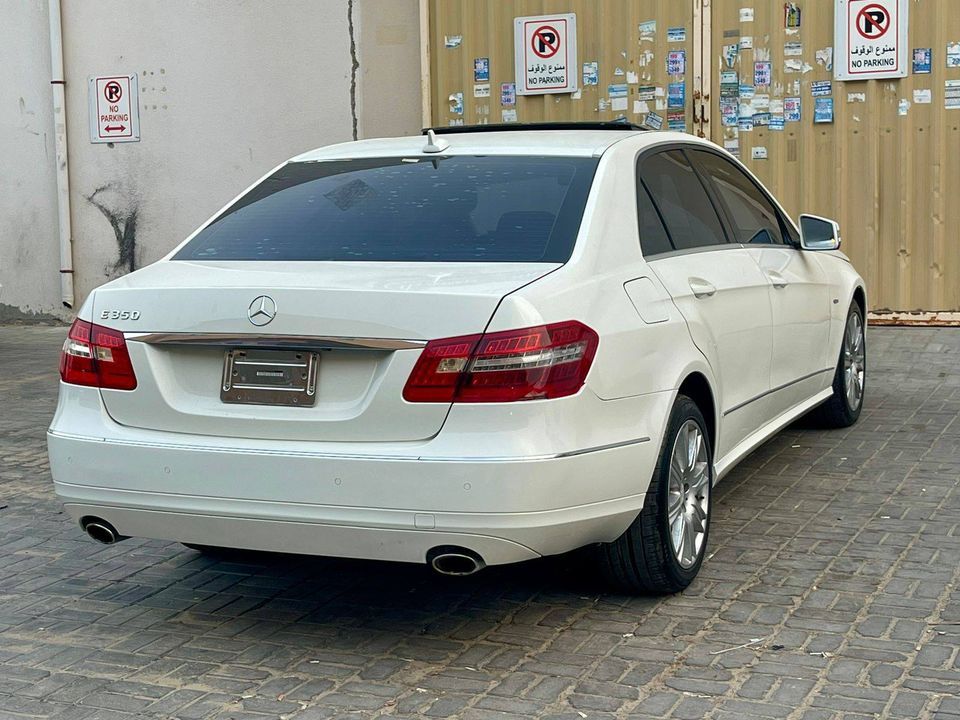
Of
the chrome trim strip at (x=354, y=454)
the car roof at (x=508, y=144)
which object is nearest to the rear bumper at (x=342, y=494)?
the chrome trim strip at (x=354, y=454)

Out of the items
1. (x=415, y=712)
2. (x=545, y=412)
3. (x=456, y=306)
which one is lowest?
(x=415, y=712)

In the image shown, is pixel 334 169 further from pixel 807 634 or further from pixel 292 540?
pixel 807 634

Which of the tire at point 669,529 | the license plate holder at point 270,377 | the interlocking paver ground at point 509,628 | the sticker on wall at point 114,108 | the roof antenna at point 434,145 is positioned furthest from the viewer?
the sticker on wall at point 114,108

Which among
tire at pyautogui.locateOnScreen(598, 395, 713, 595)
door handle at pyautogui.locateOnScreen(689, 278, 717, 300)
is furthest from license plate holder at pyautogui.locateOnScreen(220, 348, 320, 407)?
door handle at pyautogui.locateOnScreen(689, 278, 717, 300)

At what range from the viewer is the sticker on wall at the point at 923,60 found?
11125 mm

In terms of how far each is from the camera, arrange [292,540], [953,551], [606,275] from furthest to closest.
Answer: [953,551], [606,275], [292,540]

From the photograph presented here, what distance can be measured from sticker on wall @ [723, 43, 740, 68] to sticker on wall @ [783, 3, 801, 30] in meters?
0.44

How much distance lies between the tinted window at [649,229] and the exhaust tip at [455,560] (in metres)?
1.33

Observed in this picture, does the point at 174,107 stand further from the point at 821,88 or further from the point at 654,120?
the point at 821,88

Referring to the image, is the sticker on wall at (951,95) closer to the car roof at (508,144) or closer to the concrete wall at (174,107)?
the concrete wall at (174,107)

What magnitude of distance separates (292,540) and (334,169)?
169cm

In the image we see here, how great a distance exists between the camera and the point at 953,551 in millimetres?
5195

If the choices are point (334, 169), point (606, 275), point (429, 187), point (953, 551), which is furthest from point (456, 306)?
point (953, 551)

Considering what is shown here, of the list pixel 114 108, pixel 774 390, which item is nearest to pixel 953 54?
pixel 774 390
